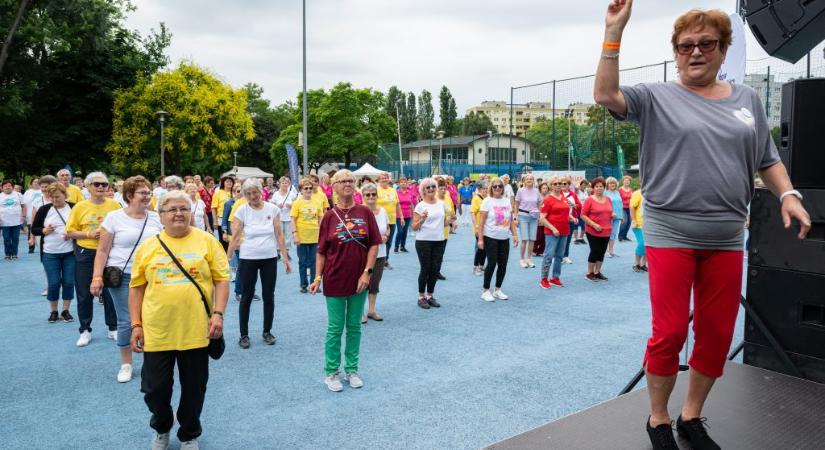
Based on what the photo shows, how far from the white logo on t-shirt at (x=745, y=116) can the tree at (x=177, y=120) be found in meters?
33.1

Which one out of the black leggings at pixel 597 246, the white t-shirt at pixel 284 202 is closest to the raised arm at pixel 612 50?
the black leggings at pixel 597 246

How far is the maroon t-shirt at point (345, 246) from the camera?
4699mm

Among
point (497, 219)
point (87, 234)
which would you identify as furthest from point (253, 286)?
point (497, 219)

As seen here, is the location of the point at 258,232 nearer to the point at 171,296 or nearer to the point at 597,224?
the point at 171,296

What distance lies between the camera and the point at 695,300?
243 centimetres

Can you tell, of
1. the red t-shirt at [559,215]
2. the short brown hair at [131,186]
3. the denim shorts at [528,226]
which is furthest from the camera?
the denim shorts at [528,226]

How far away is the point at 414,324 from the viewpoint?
6957 mm

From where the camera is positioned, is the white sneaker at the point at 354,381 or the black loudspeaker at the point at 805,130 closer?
the black loudspeaker at the point at 805,130

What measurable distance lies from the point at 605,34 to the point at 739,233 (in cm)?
101

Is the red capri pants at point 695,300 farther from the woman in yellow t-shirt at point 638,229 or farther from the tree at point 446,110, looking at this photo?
the tree at point 446,110

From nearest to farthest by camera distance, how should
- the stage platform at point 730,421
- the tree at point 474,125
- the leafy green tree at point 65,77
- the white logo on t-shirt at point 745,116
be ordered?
the white logo on t-shirt at point 745,116, the stage platform at point 730,421, the leafy green tree at point 65,77, the tree at point 474,125

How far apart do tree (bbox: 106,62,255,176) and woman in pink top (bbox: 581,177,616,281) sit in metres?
28.3

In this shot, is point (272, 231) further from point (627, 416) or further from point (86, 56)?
point (86, 56)

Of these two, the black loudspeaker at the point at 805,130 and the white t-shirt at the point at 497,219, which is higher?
the black loudspeaker at the point at 805,130
